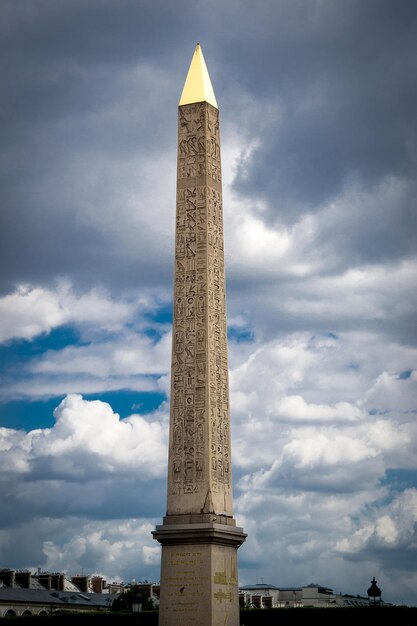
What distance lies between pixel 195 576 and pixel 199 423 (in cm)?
397

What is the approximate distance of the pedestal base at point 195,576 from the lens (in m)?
25.2

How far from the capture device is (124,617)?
170ft

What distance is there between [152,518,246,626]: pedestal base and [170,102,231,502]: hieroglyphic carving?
1.20 m

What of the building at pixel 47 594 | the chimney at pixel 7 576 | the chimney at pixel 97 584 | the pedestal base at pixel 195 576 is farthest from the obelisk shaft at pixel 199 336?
the chimney at pixel 97 584

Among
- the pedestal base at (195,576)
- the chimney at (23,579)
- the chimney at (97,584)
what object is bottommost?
the pedestal base at (195,576)

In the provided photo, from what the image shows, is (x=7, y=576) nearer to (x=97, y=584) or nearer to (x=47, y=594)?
(x=47, y=594)

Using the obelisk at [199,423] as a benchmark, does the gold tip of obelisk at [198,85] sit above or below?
above

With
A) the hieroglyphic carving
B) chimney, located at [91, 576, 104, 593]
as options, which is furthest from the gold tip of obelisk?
chimney, located at [91, 576, 104, 593]

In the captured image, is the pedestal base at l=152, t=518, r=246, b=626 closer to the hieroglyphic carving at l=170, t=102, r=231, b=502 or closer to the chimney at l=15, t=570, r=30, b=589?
the hieroglyphic carving at l=170, t=102, r=231, b=502

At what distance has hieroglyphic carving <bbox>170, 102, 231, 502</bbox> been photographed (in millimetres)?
26250

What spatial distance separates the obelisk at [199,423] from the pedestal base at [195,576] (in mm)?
26

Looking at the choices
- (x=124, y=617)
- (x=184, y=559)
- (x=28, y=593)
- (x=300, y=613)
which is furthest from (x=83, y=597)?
(x=184, y=559)

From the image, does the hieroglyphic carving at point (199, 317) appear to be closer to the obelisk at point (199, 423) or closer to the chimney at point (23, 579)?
the obelisk at point (199, 423)

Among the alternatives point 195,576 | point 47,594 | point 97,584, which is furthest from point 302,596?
point 195,576
